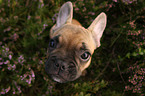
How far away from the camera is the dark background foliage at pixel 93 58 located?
289cm

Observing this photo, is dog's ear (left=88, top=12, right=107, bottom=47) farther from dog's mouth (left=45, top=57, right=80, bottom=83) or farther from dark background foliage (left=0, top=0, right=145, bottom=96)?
dog's mouth (left=45, top=57, right=80, bottom=83)

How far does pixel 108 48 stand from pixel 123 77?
105 centimetres

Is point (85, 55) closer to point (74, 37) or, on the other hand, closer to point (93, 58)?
point (74, 37)

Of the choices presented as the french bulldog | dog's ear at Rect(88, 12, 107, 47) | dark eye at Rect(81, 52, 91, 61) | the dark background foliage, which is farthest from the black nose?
dog's ear at Rect(88, 12, 107, 47)

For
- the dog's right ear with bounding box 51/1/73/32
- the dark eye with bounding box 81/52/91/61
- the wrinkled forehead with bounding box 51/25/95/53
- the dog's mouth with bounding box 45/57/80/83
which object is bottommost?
the dog's mouth with bounding box 45/57/80/83

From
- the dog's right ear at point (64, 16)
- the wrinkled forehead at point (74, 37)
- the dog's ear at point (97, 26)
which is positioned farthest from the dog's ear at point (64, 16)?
the dog's ear at point (97, 26)

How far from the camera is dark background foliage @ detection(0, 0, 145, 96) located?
2895 millimetres

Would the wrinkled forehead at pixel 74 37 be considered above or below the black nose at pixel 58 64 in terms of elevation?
above

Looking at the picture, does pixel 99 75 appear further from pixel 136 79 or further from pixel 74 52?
pixel 74 52

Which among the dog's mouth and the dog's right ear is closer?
the dog's mouth

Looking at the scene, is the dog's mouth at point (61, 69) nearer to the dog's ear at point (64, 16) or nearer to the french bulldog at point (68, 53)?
the french bulldog at point (68, 53)

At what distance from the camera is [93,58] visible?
3744 mm

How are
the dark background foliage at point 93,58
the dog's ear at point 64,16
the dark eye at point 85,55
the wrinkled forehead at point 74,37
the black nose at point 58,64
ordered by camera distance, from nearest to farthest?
1. the black nose at point 58,64
2. the wrinkled forehead at point 74,37
3. the dark eye at point 85,55
4. the dog's ear at point 64,16
5. the dark background foliage at point 93,58

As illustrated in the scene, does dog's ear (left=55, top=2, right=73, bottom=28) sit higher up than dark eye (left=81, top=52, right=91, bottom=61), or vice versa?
dog's ear (left=55, top=2, right=73, bottom=28)
